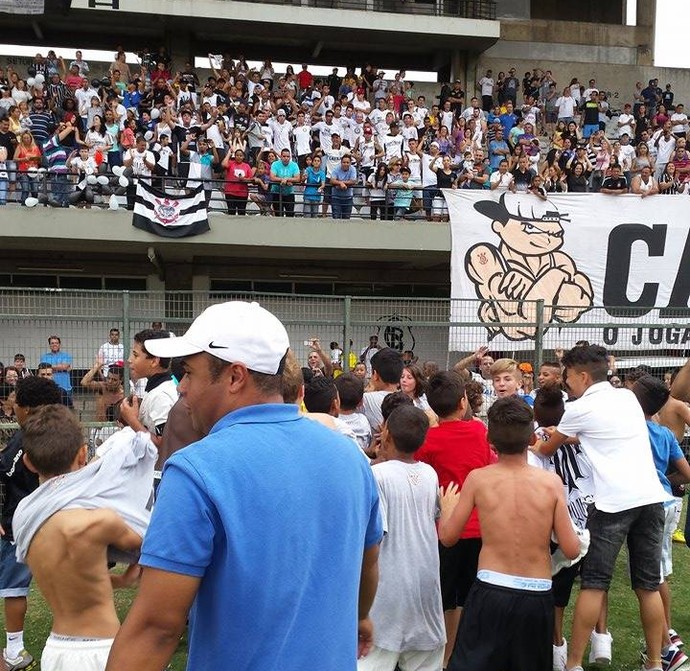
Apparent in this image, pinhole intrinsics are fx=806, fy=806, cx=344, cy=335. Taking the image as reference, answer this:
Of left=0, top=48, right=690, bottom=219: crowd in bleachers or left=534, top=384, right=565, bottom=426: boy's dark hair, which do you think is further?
left=0, top=48, right=690, bottom=219: crowd in bleachers

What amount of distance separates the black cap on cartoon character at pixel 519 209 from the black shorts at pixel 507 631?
39.9 ft

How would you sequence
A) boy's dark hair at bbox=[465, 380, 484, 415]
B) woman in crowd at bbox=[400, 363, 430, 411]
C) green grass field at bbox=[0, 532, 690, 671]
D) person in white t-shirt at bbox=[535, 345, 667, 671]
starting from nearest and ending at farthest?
person in white t-shirt at bbox=[535, 345, 667, 671] < green grass field at bbox=[0, 532, 690, 671] < boy's dark hair at bbox=[465, 380, 484, 415] < woman in crowd at bbox=[400, 363, 430, 411]

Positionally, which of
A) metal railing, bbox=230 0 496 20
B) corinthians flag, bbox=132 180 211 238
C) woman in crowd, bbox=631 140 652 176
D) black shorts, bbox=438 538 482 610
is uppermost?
metal railing, bbox=230 0 496 20

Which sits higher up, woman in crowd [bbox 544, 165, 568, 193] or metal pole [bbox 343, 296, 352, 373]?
woman in crowd [bbox 544, 165, 568, 193]

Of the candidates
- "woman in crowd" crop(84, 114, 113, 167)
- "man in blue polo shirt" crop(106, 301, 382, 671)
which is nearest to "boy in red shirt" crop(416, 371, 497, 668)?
"man in blue polo shirt" crop(106, 301, 382, 671)

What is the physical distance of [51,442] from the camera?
3.42 meters

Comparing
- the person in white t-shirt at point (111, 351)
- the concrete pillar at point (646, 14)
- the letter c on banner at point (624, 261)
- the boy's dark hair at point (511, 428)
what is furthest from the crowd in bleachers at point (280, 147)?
the boy's dark hair at point (511, 428)

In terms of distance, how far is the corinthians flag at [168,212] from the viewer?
51.3 ft

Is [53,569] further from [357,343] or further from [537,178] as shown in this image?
[537,178]

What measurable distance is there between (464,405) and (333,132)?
14.0 metres

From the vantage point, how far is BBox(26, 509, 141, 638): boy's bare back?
316cm

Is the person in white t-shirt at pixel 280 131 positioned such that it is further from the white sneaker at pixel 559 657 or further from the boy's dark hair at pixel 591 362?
the white sneaker at pixel 559 657

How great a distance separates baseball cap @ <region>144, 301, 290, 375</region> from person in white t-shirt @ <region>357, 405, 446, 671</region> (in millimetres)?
1959

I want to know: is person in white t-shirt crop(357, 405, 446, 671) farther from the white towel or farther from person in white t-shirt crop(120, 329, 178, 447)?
person in white t-shirt crop(120, 329, 178, 447)
